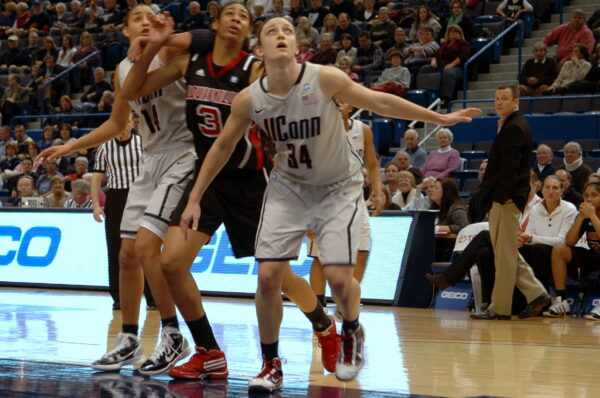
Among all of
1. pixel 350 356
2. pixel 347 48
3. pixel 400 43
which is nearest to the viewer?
pixel 350 356

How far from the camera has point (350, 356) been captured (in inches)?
204

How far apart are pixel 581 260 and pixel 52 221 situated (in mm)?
6417

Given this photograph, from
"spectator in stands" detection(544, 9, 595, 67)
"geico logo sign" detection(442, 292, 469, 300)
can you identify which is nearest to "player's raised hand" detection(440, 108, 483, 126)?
"geico logo sign" detection(442, 292, 469, 300)

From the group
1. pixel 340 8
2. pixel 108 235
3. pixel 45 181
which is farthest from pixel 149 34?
pixel 340 8

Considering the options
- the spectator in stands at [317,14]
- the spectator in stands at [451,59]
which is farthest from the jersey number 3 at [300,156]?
the spectator in stands at [317,14]

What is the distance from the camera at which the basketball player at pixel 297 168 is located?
4.98 m

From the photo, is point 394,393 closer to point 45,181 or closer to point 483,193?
point 483,193

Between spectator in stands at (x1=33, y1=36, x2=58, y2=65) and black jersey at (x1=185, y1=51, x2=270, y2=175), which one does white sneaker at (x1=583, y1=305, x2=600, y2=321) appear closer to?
black jersey at (x1=185, y1=51, x2=270, y2=175)

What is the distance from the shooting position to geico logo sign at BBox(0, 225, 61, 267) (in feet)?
41.5

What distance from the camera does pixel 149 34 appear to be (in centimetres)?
542

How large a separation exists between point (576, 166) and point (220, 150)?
7209 millimetres

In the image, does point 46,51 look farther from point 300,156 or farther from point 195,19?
point 300,156

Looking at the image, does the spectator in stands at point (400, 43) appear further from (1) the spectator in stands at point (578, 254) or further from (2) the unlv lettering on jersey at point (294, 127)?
(2) the unlv lettering on jersey at point (294, 127)

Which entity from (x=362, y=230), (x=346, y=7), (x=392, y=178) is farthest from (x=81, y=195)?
(x=346, y=7)
